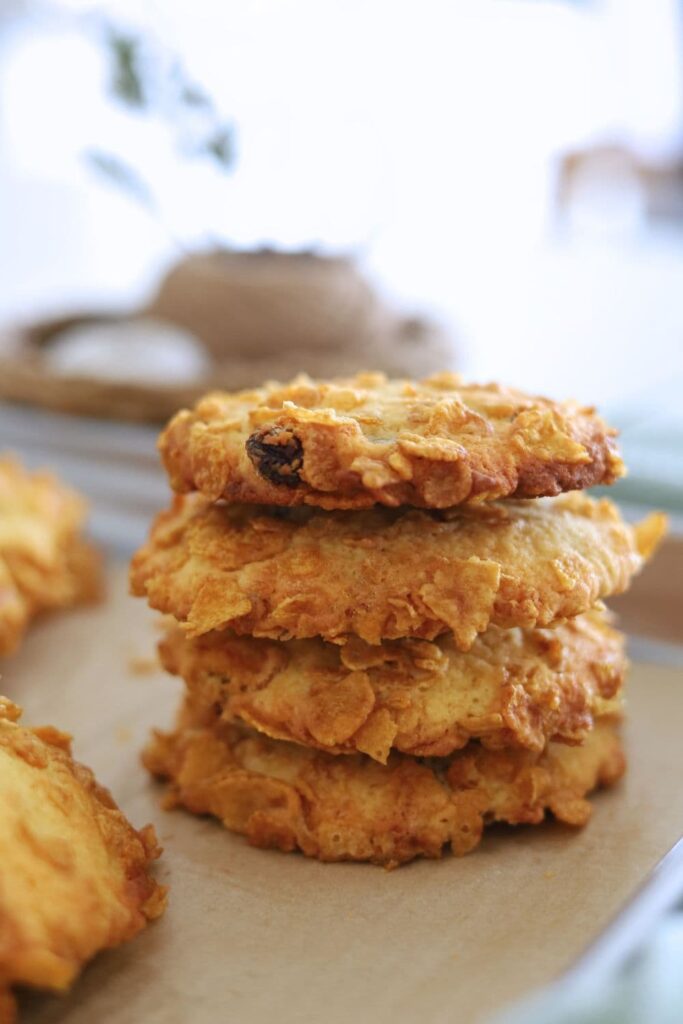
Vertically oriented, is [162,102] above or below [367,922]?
above

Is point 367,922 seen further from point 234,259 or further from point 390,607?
point 234,259

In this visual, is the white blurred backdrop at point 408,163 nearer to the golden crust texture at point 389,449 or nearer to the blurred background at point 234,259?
the blurred background at point 234,259

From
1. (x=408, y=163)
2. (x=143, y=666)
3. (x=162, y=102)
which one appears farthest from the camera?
(x=408, y=163)

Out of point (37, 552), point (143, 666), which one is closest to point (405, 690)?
point (143, 666)

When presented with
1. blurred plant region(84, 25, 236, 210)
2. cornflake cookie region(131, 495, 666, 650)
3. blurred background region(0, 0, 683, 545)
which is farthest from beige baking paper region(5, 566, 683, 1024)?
blurred plant region(84, 25, 236, 210)

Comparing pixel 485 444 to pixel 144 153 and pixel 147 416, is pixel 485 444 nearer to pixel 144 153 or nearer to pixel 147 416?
pixel 147 416

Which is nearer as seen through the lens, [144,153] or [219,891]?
[219,891]

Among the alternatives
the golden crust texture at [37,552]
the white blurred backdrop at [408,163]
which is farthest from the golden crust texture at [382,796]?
the white blurred backdrop at [408,163]

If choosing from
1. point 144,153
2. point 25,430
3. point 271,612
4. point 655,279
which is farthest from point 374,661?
point 655,279
